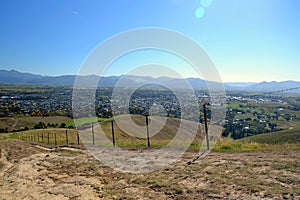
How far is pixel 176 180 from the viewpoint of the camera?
6.49 m

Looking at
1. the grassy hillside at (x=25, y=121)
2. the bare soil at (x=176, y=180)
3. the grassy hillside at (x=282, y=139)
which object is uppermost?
the bare soil at (x=176, y=180)

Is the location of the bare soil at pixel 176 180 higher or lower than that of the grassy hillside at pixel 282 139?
higher

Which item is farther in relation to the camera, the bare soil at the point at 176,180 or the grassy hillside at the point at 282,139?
the grassy hillside at the point at 282,139

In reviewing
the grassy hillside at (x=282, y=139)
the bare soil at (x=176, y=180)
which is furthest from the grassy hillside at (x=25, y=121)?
the bare soil at (x=176, y=180)

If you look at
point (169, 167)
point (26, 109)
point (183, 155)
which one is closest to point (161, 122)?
point (183, 155)

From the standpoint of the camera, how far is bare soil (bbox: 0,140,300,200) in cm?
534

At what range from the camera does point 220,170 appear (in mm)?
6918

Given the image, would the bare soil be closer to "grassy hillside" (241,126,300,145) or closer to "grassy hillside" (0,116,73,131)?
"grassy hillside" (241,126,300,145)

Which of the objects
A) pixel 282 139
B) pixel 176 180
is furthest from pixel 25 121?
pixel 176 180

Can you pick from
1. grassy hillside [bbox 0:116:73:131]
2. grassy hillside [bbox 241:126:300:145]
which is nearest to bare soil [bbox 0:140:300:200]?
grassy hillside [bbox 241:126:300:145]

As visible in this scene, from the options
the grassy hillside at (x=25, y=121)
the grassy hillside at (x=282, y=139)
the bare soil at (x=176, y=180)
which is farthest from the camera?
the grassy hillside at (x=25, y=121)

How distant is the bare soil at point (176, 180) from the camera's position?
17.5ft

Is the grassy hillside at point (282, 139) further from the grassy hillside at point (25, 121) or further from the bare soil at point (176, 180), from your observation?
the grassy hillside at point (25, 121)

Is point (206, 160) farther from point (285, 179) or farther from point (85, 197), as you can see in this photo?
point (85, 197)
